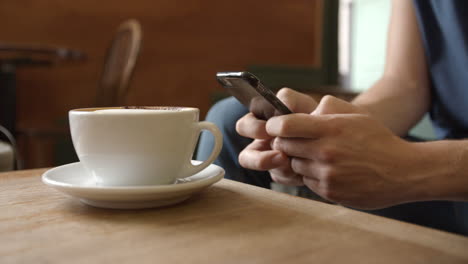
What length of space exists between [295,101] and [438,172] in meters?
0.19

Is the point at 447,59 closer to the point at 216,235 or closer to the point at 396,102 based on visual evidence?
the point at 396,102

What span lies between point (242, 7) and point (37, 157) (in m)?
1.74

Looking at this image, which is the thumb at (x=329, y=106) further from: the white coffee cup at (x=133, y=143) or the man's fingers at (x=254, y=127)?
the white coffee cup at (x=133, y=143)

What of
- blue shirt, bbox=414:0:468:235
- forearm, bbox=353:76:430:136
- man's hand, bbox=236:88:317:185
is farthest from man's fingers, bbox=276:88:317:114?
blue shirt, bbox=414:0:468:235

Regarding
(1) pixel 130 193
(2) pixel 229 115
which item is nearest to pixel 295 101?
(2) pixel 229 115

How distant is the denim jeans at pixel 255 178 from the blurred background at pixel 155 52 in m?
1.08

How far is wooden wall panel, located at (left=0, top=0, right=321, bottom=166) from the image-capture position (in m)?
2.45

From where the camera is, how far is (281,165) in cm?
48

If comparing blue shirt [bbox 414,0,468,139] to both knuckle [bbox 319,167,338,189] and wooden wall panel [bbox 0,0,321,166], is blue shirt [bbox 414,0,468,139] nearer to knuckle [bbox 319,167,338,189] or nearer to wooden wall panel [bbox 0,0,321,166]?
knuckle [bbox 319,167,338,189]

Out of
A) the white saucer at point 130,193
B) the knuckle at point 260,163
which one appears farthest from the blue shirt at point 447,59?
the white saucer at point 130,193

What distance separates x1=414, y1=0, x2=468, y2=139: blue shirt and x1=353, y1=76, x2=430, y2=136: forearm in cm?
4

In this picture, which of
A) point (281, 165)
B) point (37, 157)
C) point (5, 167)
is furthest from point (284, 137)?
point (37, 157)

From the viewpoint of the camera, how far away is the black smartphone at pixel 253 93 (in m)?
0.37

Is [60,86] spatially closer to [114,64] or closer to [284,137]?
[114,64]
